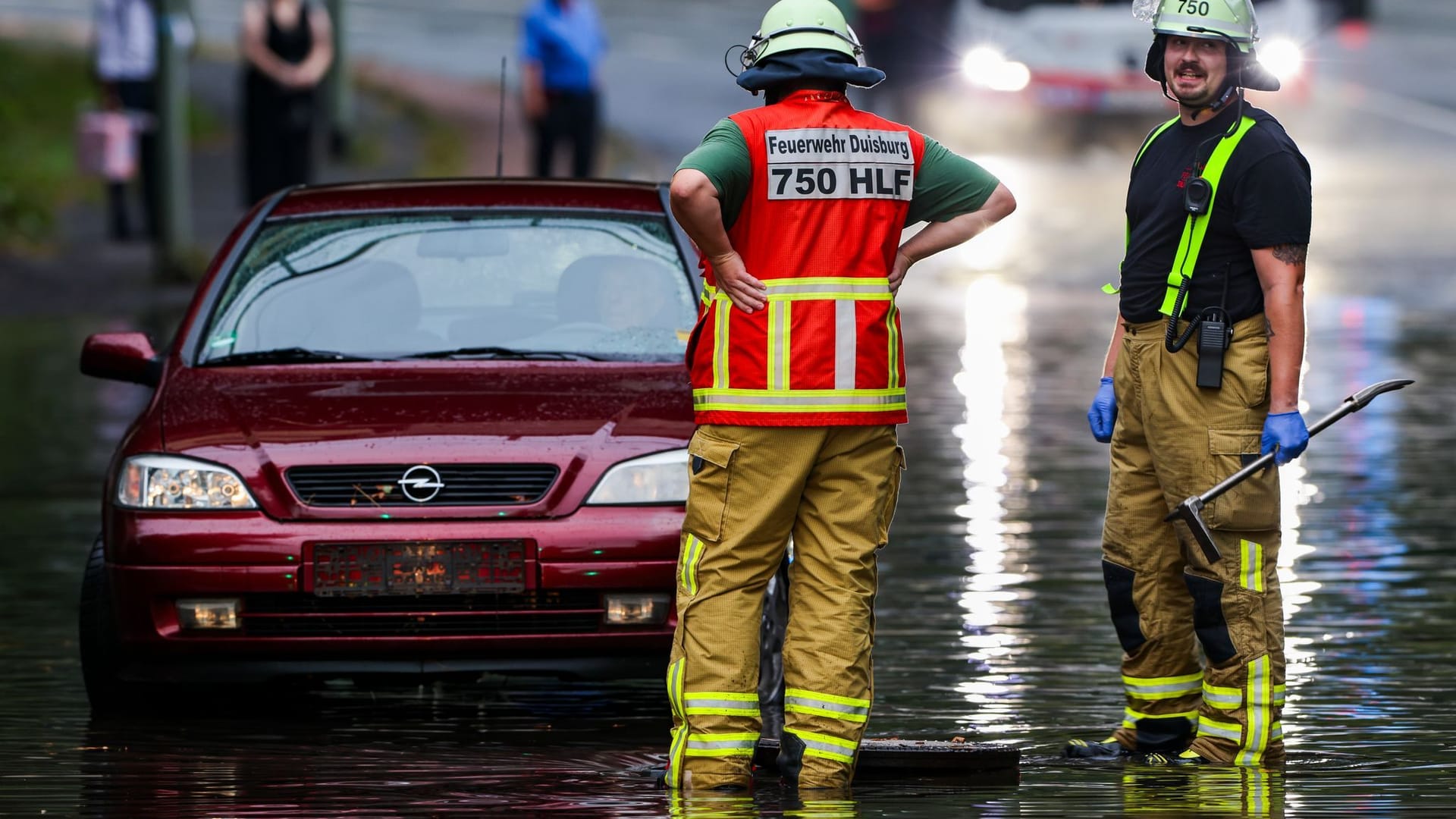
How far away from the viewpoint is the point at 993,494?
36.4 ft

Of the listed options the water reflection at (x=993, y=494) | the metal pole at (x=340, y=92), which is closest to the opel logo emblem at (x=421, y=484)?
the water reflection at (x=993, y=494)

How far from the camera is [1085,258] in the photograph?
20.9m

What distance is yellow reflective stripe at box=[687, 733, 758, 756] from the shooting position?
6.01m

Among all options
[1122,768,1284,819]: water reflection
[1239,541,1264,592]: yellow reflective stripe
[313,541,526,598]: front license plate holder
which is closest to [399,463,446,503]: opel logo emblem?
[313,541,526,598]: front license plate holder

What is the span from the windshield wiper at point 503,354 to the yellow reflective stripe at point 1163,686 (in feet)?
6.19

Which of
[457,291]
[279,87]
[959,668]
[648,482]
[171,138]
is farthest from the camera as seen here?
[279,87]

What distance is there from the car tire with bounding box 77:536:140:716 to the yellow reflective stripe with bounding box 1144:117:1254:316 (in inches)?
108

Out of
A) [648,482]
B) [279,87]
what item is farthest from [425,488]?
[279,87]

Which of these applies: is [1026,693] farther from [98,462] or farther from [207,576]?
[98,462]

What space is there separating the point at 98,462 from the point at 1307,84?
17082mm

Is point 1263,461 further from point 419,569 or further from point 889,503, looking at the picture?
point 419,569

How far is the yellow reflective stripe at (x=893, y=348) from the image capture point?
19.8ft

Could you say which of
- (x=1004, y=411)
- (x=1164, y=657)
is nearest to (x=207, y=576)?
(x=1164, y=657)

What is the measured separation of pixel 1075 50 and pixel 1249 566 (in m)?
19.7
